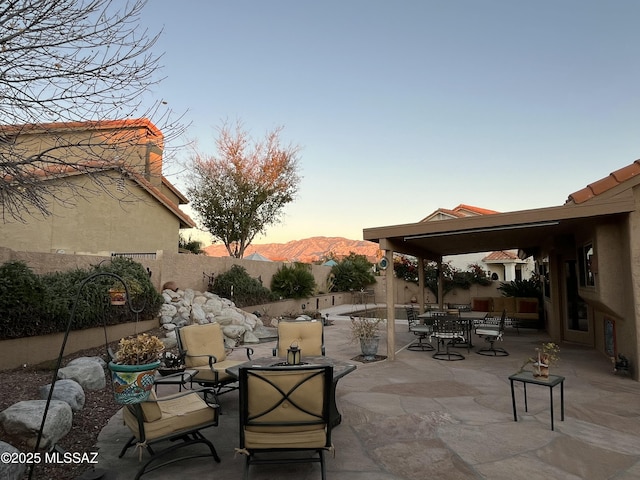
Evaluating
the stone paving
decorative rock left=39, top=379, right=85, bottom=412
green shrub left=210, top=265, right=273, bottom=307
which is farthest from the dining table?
green shrub left=210, top=265, right=273, bottom=307

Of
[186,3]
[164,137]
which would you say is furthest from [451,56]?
[164,137]

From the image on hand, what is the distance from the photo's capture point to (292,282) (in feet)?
54.9

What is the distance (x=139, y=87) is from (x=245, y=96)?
6.72 metres

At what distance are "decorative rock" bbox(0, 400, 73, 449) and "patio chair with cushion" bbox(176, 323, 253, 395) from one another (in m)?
1.60

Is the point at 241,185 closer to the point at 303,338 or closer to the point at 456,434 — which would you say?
the point at 303,338

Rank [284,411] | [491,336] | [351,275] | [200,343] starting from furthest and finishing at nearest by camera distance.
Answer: [351,275], [491,336], [200,343], [284,411]

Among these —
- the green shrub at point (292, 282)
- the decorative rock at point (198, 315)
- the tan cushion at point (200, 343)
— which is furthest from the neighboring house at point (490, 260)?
Result: the tan cushion at point (200, 343)

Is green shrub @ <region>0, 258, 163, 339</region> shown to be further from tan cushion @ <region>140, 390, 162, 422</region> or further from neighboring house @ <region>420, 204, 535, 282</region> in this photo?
neighboring house @ <region>420, 204, 535, 282</region>

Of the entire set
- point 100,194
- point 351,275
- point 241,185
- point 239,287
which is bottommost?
point 239,287

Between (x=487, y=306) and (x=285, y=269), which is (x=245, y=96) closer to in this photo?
(x=285, y=269)

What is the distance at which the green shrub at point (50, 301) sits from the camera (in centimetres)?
581

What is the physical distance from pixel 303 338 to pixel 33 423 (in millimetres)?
3218

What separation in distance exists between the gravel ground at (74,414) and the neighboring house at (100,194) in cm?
225

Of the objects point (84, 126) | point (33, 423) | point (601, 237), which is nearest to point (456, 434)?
point (33, 423)
